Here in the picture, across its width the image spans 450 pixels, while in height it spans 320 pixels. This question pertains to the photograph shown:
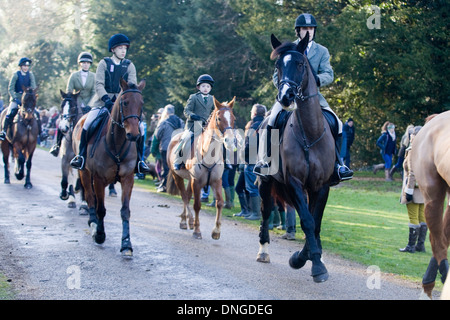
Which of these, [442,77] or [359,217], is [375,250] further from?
[442,77]

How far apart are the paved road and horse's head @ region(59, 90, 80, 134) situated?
6.98 feet

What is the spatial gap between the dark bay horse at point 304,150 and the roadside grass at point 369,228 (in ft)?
5.94

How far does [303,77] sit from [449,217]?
2.55 m

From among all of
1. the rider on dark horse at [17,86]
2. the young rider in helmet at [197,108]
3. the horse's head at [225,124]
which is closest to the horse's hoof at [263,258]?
the horse's head at [225,124]

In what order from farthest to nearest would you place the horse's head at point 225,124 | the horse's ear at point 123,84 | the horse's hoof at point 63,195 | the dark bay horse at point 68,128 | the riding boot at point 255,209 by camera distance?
the horse's hoof at point 63,195, the dark bay horse at point 68,128, the riding boot at point 255,209, the horse's head at point 225,124, the horse's ear at point 123,84

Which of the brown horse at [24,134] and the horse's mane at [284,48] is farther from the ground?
the horse's mane at [284,48]

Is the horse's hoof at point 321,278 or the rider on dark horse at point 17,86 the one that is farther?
the rider on dark horse at point 17,86

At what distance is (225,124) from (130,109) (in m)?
2.37

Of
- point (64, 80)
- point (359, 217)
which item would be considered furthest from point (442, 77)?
point (64, 80)

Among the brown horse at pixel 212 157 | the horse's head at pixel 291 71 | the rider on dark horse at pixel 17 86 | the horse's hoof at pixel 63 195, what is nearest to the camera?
the horse's head at pixel 291 71

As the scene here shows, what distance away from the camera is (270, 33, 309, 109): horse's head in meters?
6.85

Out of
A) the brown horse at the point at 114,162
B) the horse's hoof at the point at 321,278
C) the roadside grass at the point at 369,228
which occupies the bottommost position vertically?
the roadside grass at the point at 369,228

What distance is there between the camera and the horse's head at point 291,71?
270 inches

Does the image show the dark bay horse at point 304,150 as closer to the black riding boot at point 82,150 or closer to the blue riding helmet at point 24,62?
the black riding boot at point 82,150
